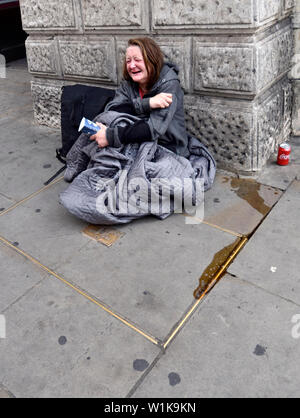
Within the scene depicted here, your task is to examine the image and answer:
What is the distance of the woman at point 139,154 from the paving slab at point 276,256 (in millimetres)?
600

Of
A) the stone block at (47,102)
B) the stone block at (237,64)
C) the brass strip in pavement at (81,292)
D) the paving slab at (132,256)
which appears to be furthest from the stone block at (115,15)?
the brass strip in pavement at (81,292)

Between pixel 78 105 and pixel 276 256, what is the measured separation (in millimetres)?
2186

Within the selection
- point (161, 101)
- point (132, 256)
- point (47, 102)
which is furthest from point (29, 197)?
point (47, 102)

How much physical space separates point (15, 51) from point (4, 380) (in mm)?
7827

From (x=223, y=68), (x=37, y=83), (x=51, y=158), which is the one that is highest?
(x=223, y=68)

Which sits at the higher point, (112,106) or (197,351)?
(112,106)

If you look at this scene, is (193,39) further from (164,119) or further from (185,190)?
(185,190)

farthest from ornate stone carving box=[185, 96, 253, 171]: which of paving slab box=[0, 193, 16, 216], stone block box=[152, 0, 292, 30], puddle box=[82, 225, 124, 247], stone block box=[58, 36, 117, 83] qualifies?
paving slab box=[0, 193, 16, 216]

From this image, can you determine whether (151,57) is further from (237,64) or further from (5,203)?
(5,203)

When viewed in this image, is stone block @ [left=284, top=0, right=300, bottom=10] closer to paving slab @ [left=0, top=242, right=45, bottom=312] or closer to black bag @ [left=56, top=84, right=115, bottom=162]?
black bag @ [left=56, top=84, right=115, bottom=162]

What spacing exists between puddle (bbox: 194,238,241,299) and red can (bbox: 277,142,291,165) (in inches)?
46.9

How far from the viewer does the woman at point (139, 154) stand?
2885mm

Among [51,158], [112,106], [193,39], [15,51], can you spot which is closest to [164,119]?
[112,106]

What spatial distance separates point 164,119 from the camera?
3.04 m
